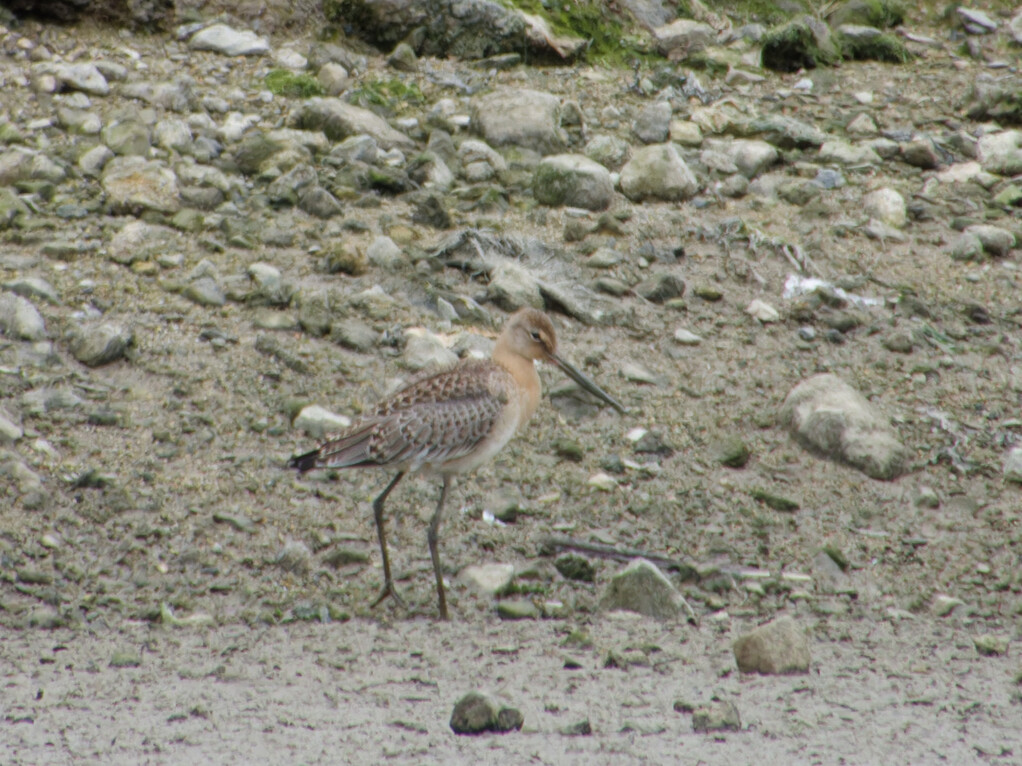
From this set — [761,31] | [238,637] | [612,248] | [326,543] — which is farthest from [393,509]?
[761,31]

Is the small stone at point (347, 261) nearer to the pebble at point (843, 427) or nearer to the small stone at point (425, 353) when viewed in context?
the small stone at point (425, 353)

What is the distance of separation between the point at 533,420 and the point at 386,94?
4.01 meters

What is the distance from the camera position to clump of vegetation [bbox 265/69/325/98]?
365 inches

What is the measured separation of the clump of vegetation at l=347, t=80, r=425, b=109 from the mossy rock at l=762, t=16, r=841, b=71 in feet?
10.6

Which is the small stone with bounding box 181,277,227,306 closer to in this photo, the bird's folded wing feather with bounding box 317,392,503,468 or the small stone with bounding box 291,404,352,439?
the small stone with bounding box 291,404,352,439

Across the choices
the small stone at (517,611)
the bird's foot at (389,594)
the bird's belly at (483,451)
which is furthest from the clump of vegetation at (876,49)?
the bird's foot at (389,594)

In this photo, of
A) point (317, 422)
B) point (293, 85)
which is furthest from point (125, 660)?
point (293, 85)

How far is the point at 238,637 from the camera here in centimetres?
488

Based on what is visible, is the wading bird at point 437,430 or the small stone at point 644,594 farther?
the wading bird at point 437,430

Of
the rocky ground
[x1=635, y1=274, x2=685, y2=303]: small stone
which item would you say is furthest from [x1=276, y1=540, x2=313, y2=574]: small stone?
[x1=635, y1=274, x2=685, y2=303]: small stone

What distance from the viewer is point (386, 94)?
31.2ft

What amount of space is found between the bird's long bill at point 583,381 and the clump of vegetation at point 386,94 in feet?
12.6

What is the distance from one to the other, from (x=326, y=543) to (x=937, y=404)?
3.58 meters

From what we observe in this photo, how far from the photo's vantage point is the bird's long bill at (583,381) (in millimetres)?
6097
